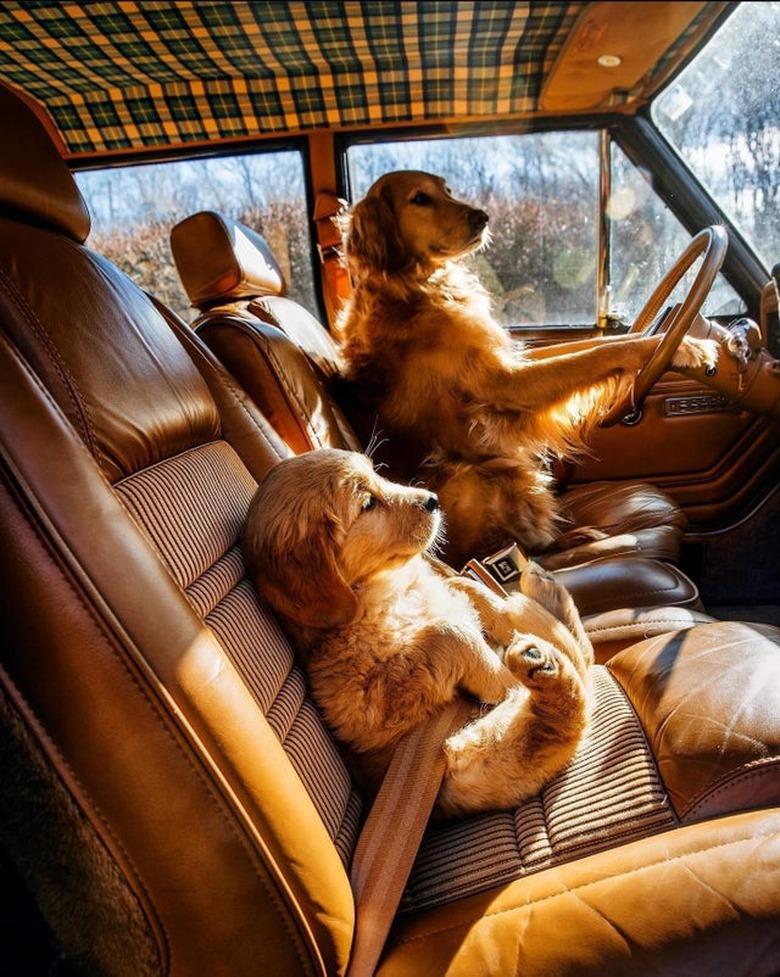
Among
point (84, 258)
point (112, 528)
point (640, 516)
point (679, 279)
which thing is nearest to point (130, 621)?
point (112, 528)

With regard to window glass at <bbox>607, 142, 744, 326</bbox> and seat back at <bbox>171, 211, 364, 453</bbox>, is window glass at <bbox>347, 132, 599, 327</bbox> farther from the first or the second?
seat back at <bbox>171, 211, 364, 453</bbox>

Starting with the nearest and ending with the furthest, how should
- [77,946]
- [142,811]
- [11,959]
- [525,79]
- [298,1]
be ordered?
[142,811] < [77,946] < [11,959] < [298,1] < [525,79]

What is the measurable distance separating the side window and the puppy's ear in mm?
2938

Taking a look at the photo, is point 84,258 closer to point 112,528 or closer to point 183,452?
point 183,452

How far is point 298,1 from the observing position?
210cm

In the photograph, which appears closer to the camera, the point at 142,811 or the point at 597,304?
the point at 142,811

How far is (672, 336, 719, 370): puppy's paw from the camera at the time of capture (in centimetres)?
246

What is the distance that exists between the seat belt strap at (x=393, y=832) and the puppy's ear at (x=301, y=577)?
10.9 inches

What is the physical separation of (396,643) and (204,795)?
2.10ft

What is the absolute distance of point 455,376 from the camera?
2859 millimetres

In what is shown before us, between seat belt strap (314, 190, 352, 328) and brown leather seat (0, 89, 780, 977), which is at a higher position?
seat belt strap (314, 190, 352, 328)

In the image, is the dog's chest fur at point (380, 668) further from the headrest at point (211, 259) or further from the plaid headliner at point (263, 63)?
the plaid headliner at point (263, 63)

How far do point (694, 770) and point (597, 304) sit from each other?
9.98ft

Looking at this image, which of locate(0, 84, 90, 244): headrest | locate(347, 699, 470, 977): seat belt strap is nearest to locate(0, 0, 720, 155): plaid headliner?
locate(0, 84, 90, 244): headrest
